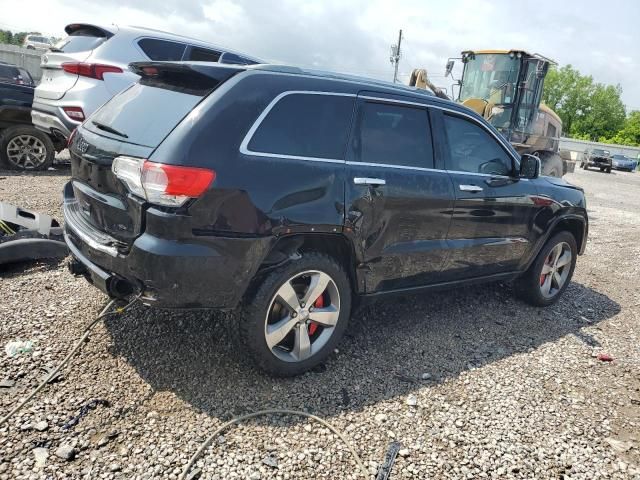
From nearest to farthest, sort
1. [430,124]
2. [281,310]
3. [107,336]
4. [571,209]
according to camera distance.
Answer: [281,310] → [107,336] → [430,124] → [571,209]

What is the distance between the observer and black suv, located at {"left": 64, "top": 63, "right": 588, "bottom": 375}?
2.69 meters

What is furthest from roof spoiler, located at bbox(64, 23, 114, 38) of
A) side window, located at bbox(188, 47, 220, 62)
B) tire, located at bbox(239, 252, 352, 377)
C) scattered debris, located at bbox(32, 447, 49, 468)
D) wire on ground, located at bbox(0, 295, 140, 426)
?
scattered debris, located at bbox(32, 447, 49, 468)

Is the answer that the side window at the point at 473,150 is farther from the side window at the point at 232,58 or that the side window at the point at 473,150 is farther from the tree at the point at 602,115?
the tree at the point at 602,115

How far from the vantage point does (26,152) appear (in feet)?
27.3

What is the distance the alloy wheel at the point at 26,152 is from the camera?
8.23 m

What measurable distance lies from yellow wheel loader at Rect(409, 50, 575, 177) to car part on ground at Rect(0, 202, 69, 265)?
8.05m

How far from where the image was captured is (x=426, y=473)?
103 inches

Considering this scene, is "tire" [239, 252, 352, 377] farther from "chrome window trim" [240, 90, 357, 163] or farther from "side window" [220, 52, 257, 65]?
"side window" [220, 52, 257, 65]

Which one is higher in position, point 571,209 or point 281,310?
point 571,209

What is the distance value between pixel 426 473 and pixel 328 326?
1.09 meters

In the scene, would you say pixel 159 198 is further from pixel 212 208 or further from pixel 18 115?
pixel 18 115

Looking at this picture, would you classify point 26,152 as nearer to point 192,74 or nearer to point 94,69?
point 94,69

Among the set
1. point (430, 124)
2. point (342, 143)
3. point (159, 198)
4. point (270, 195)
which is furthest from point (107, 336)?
point (430, 124)

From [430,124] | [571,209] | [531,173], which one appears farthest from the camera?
[571,209]
